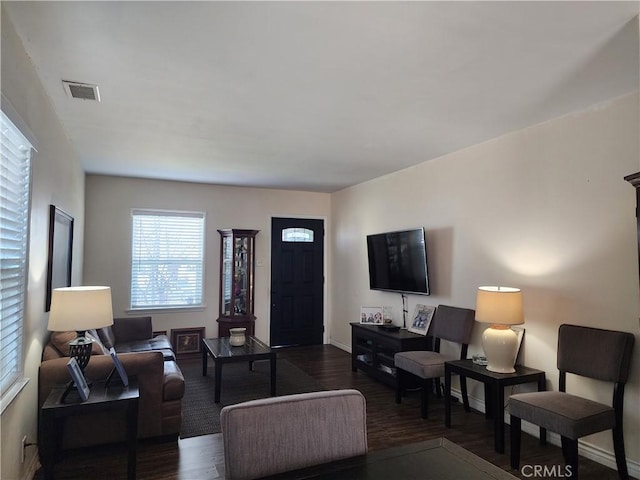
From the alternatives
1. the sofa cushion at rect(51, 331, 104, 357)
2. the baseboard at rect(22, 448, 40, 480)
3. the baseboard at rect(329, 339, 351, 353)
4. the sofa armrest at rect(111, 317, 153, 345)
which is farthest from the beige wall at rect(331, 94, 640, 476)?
the baseboard at rect(22, 448, 40, 480)

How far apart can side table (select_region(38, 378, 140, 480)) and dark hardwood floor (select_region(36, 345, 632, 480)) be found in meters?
0.25

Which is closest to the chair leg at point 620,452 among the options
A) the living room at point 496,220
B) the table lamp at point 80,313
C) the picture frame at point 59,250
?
the living room at point 496,220

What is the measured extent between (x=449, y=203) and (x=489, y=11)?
8.60 ft

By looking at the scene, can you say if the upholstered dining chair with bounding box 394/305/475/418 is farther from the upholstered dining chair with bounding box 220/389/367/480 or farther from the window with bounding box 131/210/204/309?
the window with bounding box 131/210/204/309

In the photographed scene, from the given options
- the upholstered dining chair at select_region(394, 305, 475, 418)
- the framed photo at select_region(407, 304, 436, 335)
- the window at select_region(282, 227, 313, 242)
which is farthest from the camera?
the window at select_region(282, 227, 313, 242)

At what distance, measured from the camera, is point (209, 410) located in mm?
3775

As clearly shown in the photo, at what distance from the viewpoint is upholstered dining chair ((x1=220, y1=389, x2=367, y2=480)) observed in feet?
4.14

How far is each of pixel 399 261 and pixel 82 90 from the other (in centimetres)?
356

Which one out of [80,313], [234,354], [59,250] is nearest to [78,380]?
[80,313]

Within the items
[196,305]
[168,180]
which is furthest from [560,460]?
[168,180]

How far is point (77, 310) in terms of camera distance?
8.55 ft

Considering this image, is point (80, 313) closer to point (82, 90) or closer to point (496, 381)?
point (82, 90)

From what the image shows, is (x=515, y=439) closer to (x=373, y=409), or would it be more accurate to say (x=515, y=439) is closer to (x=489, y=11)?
(x=373, y=409)

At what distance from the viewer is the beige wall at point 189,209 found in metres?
5.59
